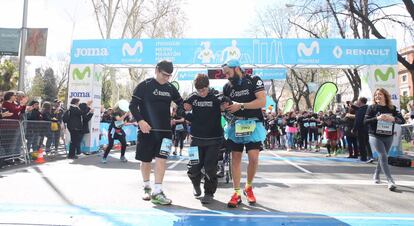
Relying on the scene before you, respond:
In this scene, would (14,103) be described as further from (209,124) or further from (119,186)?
(209,124)

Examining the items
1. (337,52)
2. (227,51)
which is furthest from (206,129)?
(337,52)

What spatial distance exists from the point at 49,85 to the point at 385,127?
66.5 m

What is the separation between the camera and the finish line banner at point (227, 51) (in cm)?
1273

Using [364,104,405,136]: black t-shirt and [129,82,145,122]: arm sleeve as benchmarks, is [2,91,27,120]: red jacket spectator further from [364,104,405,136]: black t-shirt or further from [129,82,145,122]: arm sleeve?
[364,104,405,136]: black t-shirt

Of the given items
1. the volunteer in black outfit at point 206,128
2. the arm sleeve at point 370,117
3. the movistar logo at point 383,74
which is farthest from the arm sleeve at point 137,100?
the movistar logo at point 383,74

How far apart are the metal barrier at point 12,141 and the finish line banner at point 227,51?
4468 mm

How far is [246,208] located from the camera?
4.51 meters

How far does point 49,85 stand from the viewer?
64.0m

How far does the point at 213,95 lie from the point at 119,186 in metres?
2.43

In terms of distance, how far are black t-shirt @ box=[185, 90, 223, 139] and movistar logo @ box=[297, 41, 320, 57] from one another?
353 inches

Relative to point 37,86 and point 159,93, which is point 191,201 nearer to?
point 159,93

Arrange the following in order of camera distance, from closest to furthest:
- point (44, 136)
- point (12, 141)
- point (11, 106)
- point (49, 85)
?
1. point (12, 141)
2. point (11, 106)
3. point (44, 136)
4. point (49, 85)

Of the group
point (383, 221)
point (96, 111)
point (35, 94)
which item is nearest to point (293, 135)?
point (96, 111)

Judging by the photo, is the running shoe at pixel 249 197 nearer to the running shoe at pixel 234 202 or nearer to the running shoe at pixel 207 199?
the running shoe at pixel 234 202
